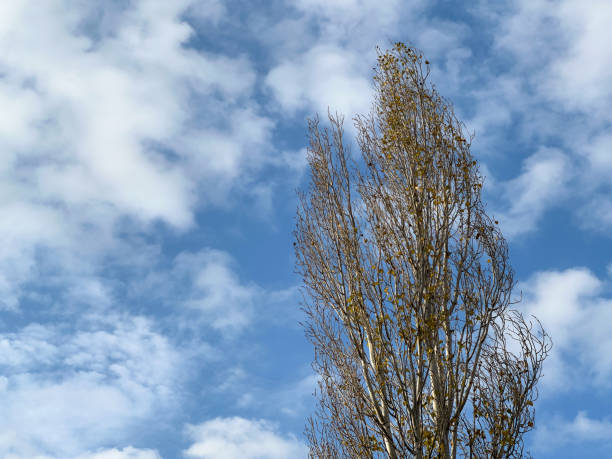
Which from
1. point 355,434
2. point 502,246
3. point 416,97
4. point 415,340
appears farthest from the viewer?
point 416,97

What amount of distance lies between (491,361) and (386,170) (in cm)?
306

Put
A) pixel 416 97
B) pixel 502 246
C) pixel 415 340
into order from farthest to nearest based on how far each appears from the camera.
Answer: pixel 416 97 → pixel 502 246 → pixel 415 340

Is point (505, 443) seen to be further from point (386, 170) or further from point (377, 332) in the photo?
point (386, 170)

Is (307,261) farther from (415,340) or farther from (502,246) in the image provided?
(502,246)

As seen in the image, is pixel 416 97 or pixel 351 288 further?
pixel 416 97

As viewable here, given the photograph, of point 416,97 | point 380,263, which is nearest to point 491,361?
point 380,263

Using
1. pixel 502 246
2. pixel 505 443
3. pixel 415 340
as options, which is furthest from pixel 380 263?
pixel 505 443

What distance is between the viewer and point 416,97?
10086 mm

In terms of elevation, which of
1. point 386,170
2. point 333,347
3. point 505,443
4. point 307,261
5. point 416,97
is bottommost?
point 505,443

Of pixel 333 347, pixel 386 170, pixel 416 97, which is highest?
pixel 416 97

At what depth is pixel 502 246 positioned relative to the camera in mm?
8992

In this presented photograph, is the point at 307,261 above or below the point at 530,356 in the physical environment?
above

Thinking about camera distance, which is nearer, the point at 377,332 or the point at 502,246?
the point at 377,332

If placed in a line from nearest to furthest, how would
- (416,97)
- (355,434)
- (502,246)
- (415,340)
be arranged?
(415,340), (355,434), (502,246), (416,97)
